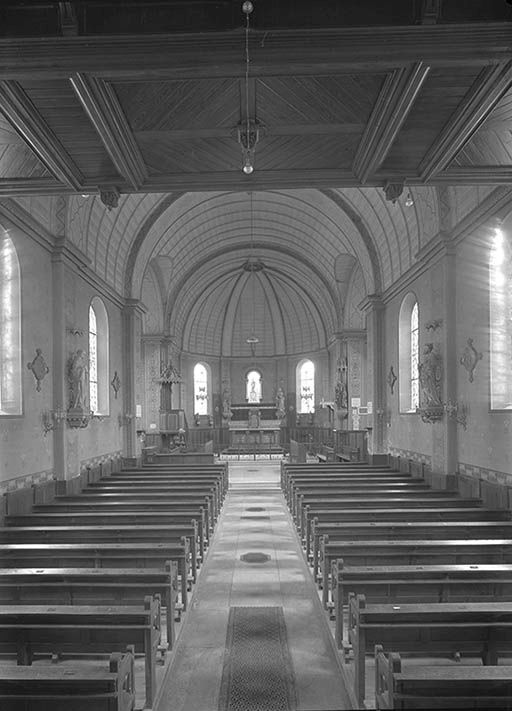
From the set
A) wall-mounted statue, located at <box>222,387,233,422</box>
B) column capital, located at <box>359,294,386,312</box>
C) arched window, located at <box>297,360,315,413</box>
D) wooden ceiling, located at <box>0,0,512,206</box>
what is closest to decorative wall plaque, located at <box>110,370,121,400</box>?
column capital, located at <box>359,294,386,312</box>

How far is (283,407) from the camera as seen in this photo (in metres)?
40.8

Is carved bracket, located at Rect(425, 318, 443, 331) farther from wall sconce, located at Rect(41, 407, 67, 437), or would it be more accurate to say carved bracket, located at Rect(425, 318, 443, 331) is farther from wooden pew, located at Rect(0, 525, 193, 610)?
wall sconce, located at Rect(41, 407, 67, 437)

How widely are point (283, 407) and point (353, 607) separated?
34.7m

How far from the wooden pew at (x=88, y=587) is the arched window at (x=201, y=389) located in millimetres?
34758

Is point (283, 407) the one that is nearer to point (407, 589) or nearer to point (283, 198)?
point (283, 198)

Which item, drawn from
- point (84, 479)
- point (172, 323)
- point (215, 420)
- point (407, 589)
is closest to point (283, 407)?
point (215, 420)

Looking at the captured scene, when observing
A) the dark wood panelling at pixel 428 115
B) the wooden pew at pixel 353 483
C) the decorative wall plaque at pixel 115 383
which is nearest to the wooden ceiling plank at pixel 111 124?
the dark wood panelling at pixel 428 115

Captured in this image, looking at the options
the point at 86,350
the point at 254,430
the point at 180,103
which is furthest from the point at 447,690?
the point at 254,430

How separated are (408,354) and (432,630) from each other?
51.1 ft

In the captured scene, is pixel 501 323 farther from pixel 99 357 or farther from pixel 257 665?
pixel 99 357

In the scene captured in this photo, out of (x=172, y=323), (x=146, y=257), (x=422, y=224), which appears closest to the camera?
(x=422, y=224)

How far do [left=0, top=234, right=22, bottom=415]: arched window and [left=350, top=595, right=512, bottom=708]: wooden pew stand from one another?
9.50 meters

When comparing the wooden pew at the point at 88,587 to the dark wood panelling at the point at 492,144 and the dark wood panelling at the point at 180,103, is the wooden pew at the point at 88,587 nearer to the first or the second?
the dark wood panelling at the point at 180,103

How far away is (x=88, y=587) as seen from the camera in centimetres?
709
